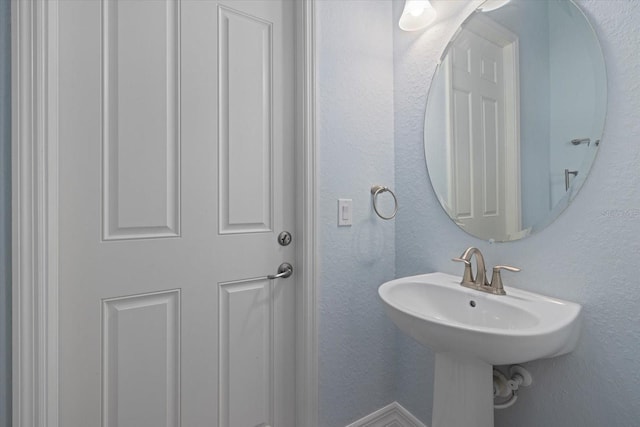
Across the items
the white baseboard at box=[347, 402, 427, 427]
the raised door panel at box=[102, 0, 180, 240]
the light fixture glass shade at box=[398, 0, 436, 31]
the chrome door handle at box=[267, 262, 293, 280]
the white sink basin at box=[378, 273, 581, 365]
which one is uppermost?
the light fixture glass shade at box=[398, 0, 436, 31]

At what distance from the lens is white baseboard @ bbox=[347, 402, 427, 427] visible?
4.35 feet

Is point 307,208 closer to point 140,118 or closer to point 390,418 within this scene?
point 140,118

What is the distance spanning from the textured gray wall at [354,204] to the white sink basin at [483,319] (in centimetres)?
28

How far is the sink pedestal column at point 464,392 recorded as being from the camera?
88cm

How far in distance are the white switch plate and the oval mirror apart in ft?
1.18

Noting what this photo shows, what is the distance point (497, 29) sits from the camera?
105 centimetres

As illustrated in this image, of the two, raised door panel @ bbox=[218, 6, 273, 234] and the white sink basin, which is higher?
raised door panel @ bbox=[218, 6, 273, 234]

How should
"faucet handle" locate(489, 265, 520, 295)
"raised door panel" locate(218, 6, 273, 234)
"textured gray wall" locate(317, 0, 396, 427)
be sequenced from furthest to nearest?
"textured gray wall" locate(317, 0, 396, 427) < "raised door panel" locate(218, 6, 273, 234) < "faucet handle" locate(489, 265, 520, 295)

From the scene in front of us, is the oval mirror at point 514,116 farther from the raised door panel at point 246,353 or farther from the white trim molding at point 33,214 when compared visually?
the white trim molding at point 33,214

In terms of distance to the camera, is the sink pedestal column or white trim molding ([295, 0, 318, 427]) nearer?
the sink pedestal column

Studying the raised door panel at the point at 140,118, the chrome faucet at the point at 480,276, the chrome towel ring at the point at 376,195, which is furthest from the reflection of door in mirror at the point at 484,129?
the raised door panel at the point at 140,118

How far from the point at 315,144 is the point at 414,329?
74 cm

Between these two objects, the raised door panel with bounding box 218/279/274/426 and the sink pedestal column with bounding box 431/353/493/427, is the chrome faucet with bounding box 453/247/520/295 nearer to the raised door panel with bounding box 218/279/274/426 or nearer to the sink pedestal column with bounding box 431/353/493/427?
the sink pedestal column with bounding box 431/353/493/427

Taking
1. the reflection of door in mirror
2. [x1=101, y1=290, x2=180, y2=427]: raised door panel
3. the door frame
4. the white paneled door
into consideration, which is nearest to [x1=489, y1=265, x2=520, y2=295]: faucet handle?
the reflection of door in mirror
